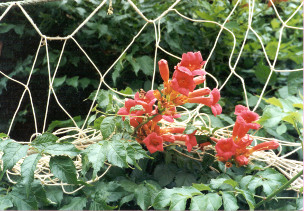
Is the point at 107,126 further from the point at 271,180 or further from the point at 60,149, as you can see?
the point at 271,180

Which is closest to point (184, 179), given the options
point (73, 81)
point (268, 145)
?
point (268, 145)

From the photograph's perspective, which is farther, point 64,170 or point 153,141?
point 153,141

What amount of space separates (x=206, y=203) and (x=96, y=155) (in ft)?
0.92

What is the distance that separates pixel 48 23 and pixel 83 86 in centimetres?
37

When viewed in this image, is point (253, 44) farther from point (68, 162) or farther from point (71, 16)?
point (68, 162)

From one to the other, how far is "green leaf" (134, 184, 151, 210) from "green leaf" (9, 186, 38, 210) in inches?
10.1

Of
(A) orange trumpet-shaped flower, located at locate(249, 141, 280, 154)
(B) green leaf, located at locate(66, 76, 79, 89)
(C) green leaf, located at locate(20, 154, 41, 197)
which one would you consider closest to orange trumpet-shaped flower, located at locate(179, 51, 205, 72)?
(A) orange trumpet-shaped flower, located at locate(249, 141, 280, 154)

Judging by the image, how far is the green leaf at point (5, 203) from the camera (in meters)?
0.80

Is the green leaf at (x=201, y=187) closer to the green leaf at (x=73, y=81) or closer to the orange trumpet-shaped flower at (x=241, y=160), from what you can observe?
the orange trumpet-shaped flower at (x=241, y=160)

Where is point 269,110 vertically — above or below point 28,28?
below

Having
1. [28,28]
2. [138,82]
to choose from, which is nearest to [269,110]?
[138,82]

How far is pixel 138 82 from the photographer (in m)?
1.46

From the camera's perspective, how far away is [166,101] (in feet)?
2.93

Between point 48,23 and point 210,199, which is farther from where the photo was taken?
point 48,23
